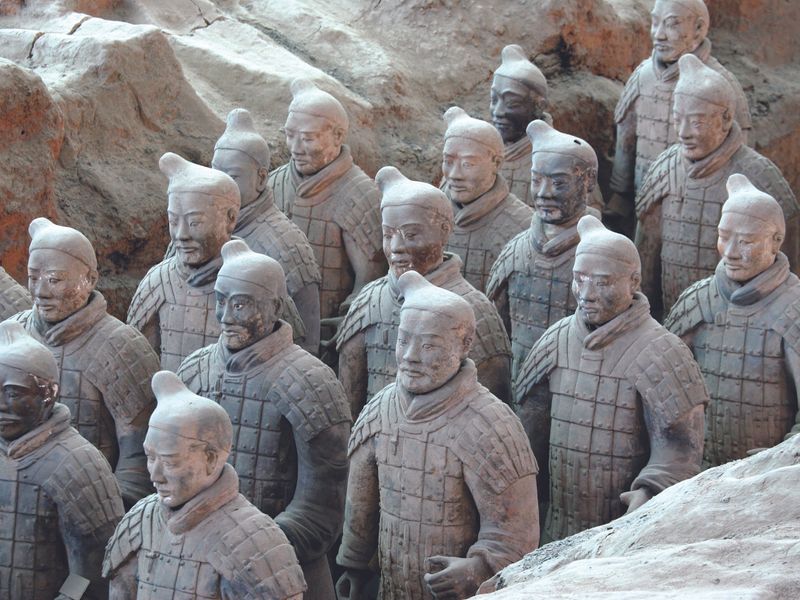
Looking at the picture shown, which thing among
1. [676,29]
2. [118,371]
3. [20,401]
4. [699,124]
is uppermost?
[676,29]

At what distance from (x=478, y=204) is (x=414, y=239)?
3.59ft

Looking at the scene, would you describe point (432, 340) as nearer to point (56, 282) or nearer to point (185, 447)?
point (185, 447)

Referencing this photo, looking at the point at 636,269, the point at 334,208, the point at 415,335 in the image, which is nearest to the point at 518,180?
A: the point at 334,208

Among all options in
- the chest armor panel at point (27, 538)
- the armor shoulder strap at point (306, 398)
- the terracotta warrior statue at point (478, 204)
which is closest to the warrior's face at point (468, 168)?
the terracotta warrior statue at point (478, 204)

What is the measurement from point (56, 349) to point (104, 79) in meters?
2.53

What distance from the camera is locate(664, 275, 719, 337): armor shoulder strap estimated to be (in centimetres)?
740

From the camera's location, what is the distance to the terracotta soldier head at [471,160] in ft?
26.7

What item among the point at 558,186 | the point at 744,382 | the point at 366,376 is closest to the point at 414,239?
the point at 366,376

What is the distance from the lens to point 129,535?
576 cm

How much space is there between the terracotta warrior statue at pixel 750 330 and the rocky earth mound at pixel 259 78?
2.98 meters

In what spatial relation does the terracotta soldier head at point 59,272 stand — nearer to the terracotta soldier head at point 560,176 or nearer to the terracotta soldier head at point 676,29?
the terracotta soldier head at point 560,176

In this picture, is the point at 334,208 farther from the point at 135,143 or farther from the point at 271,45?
the point at 271,45

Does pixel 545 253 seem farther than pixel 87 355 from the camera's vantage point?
Yes

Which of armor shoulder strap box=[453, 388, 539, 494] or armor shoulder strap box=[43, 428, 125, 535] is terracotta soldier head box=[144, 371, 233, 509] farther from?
armor shoulder strap box=[453, 388, 539, 494]
